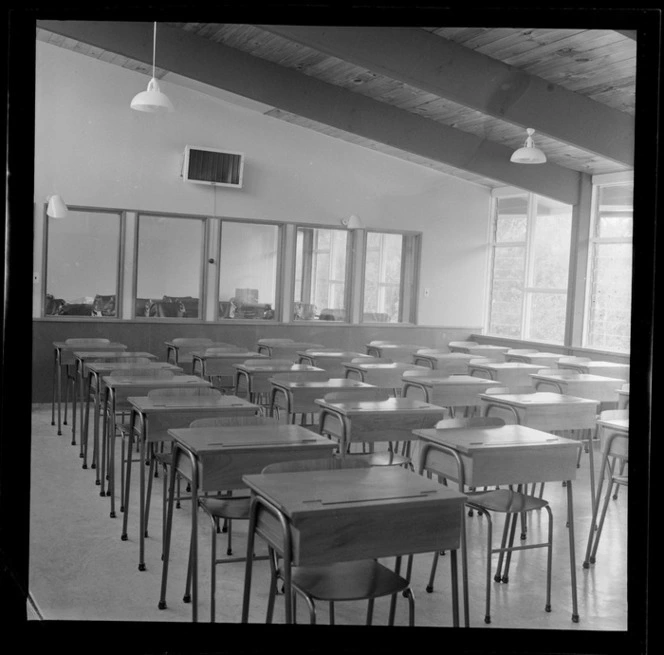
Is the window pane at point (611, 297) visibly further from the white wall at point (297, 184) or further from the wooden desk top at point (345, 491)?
the wooden desk top at point (345, 491)

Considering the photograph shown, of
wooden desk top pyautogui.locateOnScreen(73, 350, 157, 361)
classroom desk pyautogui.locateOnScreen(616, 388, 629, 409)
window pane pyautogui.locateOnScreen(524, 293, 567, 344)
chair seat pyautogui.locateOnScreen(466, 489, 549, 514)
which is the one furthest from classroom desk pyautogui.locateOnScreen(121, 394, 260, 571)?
classroom desk pyautogui.locateOnScreen(616, 388, 629, 409)

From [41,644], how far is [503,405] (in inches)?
118

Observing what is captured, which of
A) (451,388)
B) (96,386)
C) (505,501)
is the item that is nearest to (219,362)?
(96,386)

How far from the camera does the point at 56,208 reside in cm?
342

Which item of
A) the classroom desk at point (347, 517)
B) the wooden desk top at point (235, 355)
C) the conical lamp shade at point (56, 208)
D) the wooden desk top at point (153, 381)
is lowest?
the classroom desk at point (347, 517)

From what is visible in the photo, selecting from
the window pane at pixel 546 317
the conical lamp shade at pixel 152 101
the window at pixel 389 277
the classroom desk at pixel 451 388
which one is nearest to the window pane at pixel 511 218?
the window pane at pixel 546 317

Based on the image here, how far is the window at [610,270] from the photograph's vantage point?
2836 millimetres

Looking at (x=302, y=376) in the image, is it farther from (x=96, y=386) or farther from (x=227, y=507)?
(x=227, y=507)

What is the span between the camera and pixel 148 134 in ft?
12.7

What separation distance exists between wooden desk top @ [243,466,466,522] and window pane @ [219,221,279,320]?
1.41 meters

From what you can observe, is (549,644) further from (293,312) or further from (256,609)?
(293,312)

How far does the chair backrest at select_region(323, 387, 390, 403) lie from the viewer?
457 cm

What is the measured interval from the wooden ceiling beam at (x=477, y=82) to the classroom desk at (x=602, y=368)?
0.76 metres

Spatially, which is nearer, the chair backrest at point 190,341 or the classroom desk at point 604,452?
the classroom desk at point 604,452
